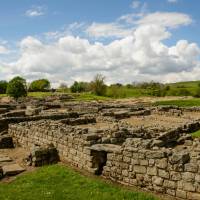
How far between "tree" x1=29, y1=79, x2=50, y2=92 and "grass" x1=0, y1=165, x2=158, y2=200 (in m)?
128

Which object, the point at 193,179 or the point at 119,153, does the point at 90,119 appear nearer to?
the point at 119,153

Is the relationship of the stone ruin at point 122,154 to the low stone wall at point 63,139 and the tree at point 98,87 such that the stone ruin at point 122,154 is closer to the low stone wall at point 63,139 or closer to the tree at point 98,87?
the low stone wall at point 63,139

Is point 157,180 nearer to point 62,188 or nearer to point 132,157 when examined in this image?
point 132,157

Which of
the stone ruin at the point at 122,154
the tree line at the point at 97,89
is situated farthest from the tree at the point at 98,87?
the stone ruin at the point at 122,154

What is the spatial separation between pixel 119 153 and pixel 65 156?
14.0ft

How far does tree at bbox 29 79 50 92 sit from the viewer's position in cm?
14262

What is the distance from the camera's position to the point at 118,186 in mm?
12859

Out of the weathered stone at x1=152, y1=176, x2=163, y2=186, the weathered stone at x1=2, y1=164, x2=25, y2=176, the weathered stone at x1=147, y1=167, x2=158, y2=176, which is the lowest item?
the weathered stone at x1=2, y1=164, x2=25, y2=176

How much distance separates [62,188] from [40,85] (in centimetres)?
13468

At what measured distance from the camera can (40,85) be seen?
477ft

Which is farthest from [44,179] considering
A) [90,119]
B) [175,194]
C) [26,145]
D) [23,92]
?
[23,92]

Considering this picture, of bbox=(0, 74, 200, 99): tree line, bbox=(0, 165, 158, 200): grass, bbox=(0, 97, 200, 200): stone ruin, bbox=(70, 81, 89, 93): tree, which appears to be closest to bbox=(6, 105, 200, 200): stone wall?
bbox=(0, 97, 200, 200): stone ruin

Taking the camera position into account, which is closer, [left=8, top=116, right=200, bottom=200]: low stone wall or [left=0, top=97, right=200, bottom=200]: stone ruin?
[left=8, top=116, right=200, bottom=200]: low stone wall

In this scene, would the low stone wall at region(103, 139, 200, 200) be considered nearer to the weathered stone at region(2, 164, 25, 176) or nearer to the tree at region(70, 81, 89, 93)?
the weathered stone at region(2, 164, 25, 176)
